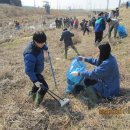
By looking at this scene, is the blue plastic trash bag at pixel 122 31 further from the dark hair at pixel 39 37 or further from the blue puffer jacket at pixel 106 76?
the dark hair at pixel 39 37

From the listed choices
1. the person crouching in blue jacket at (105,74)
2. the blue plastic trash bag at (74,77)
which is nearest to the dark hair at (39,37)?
the person crouching in blue jacket at (105,74)

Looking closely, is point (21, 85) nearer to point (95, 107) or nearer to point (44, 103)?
point (44, 103)

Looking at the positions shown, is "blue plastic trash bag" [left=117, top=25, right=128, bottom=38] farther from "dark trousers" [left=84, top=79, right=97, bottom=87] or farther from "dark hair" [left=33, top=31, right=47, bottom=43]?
"dark hair" [left=33, top=31, right=47, bottom=43]

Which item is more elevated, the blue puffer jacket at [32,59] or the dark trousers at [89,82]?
the blue puffer jacket at [32,59]

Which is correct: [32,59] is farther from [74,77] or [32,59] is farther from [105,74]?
[105,74]

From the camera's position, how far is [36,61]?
6.05m

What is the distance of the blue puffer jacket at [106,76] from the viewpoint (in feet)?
19.2

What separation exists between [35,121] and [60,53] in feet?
27.7

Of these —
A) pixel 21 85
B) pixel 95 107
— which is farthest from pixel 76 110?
pixel 21 85

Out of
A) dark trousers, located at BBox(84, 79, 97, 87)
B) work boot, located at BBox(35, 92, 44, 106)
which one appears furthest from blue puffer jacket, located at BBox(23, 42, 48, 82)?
dark trousers, located at BBox(84, 79, 97, 87)

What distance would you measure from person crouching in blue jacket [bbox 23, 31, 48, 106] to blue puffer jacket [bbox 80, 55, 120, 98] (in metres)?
0.87

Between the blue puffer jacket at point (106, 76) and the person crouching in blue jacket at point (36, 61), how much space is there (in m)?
0.87

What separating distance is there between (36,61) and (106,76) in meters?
1.40

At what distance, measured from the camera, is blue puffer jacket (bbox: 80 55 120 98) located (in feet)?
19.2
